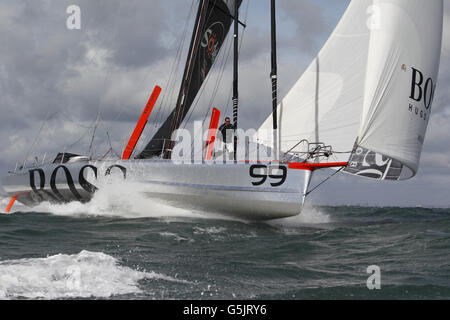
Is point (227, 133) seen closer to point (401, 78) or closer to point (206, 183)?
point (206, 183)

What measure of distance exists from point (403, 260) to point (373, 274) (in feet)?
3.79

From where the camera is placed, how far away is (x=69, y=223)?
952cm

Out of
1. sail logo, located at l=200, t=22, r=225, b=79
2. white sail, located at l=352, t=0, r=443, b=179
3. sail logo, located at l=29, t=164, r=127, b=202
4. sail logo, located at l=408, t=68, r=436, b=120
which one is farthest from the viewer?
sail logo, located at l=200, t=22, r=225, b=79

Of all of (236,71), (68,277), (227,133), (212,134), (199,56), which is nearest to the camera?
(68,277)

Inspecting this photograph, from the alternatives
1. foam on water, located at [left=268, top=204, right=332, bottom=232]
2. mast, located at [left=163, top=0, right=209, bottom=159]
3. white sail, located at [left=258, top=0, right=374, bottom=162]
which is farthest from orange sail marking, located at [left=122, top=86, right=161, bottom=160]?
foam on water, located at [left=268, top=204, right=332, bottom=232]

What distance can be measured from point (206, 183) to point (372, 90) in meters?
3.85

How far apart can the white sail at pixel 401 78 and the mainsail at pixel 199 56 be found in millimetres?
4904

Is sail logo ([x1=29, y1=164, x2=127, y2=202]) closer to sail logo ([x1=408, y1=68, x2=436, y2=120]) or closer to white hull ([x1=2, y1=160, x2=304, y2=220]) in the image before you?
white hull ([x1=2, y1=160, x2=304, y2=220])

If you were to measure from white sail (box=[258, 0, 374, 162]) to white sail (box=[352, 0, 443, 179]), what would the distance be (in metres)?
0.74

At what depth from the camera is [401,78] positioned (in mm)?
8766

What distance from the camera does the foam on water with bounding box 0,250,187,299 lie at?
3855mm

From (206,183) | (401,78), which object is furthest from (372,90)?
(206,183)
